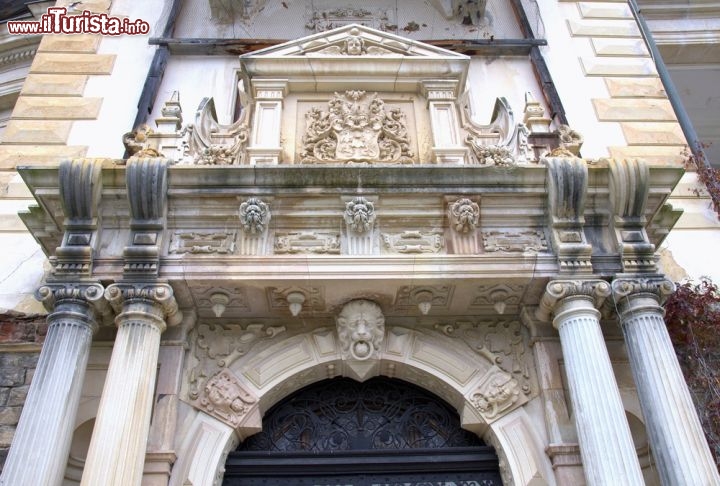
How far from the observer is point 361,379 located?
6.32 m

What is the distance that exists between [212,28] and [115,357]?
596 cm

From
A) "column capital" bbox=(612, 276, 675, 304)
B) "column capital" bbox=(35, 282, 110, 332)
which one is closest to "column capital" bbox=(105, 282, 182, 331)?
"column capital" bbox=(35, 282, 110, 332)

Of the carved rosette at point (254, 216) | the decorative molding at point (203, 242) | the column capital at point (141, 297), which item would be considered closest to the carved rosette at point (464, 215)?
the carved rosette at point (254, 216)

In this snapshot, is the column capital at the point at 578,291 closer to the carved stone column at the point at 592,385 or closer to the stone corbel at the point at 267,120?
the carved stone column at the point at 592,385

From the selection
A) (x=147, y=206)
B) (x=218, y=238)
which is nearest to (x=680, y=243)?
(x=218, y=238)

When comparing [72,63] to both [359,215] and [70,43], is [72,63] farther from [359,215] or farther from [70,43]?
[359,215]

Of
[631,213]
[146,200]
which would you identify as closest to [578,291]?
[631,213]

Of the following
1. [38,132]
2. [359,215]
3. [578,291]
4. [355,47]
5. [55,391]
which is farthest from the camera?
[38,132]

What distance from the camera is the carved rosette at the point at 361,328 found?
6.10 meters

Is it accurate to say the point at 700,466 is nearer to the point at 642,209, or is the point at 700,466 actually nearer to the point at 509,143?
the point at 642,209

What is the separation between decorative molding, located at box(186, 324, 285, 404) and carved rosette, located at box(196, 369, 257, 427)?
0.31ft

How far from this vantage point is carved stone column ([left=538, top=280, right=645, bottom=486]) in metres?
4.81

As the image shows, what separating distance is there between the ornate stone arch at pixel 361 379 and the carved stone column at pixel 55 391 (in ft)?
3.36

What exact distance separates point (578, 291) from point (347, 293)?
2036 millimetres
